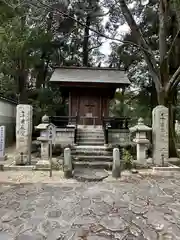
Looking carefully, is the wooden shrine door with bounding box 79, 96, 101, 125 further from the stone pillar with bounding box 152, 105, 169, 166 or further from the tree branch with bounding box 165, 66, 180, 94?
the stone pillar with bounding box 152, 105, 169, 166

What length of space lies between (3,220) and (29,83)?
16.9 meters

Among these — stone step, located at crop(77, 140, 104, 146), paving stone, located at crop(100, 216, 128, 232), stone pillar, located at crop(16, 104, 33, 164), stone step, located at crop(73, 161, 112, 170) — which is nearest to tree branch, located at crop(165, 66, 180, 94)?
stone step, located at crop(73, 161, 112, 170)

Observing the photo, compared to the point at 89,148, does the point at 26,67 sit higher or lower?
higher

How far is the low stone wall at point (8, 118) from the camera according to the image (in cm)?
1524

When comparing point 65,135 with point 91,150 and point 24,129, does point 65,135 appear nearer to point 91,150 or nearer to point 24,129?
point 91,150

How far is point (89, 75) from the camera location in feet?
55.8

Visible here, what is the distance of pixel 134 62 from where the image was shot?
21000 millimetres

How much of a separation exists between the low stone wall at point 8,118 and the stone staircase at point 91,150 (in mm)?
4781

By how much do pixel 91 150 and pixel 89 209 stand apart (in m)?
6.45

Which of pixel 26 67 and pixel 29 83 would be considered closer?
pixel 26 67

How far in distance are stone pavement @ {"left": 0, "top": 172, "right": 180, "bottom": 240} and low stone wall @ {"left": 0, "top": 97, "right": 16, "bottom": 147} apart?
8.15 m

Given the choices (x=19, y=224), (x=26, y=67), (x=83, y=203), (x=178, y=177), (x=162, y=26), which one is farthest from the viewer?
(x=26, y=67)

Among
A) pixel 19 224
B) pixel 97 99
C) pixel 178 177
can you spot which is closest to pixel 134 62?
pixel 97 99

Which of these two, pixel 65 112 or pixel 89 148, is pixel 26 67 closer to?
pixel 65 112
